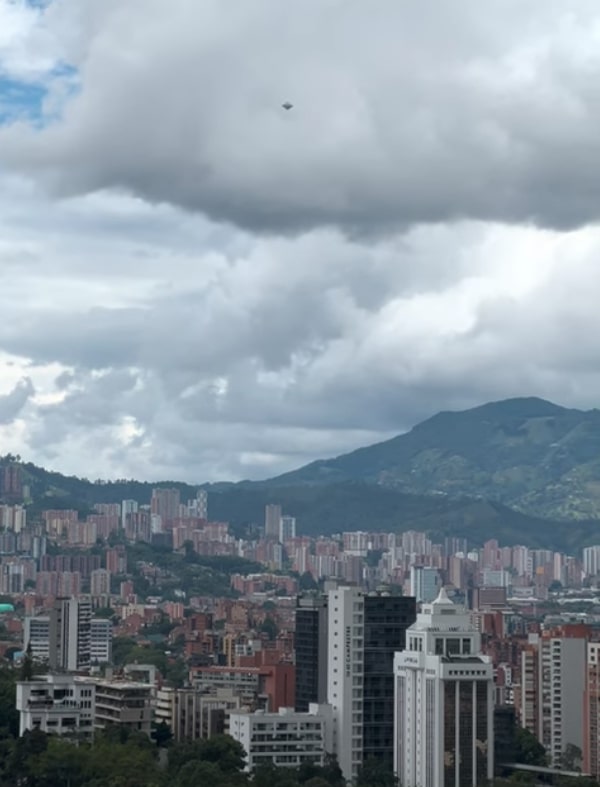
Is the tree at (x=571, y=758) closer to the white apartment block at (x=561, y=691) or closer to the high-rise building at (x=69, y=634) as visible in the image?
the white apartment block at (x=561, y=691)

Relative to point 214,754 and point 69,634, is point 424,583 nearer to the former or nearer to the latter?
point 69,634

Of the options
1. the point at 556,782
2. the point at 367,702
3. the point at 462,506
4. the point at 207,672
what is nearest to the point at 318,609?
the point at 367,702

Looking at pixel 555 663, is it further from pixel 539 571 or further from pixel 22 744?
pixel 539 571

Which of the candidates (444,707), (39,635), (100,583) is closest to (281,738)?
(444,707)

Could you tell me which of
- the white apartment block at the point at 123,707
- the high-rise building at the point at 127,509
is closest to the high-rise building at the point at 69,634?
the white apartment block at the point at 123,707

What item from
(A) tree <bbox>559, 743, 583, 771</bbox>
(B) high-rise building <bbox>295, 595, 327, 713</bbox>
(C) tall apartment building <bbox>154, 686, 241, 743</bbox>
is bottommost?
(A) tree <bbox>559, 743, 583, 771</bbox>

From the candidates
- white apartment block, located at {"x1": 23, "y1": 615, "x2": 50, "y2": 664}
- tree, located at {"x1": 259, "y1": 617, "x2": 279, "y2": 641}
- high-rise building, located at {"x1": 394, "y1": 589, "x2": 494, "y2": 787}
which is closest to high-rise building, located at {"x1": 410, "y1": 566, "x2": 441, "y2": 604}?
tree, located at {"x1": 259, "y1": 617, "x2": 279, "y2": 641}

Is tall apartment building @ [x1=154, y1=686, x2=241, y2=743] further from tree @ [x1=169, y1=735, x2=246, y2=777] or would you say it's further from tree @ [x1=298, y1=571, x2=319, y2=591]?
tree @ [x1=298, y1=571, x2=319, y2=591]
